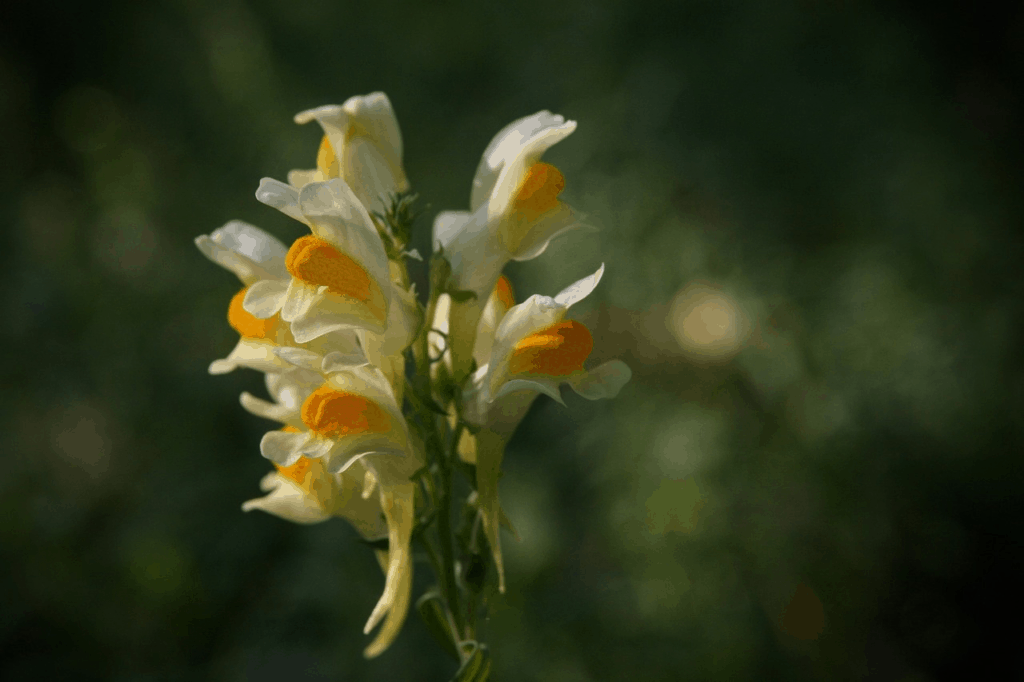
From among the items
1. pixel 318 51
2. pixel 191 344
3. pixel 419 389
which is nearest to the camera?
pixel 419 389

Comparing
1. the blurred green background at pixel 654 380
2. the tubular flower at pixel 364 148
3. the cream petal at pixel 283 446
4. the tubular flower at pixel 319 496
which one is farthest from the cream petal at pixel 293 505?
the blurred green background at pixel 654 380

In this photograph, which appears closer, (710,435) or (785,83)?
(710,435)

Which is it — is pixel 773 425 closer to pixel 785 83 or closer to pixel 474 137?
pixel 785 83

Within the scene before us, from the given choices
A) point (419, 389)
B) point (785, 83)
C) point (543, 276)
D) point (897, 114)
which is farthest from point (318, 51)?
point (419, 389)

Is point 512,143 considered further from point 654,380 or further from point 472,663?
point 654,380

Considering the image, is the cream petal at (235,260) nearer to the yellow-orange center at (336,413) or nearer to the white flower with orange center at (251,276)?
the white flower with orange center at (251,276)

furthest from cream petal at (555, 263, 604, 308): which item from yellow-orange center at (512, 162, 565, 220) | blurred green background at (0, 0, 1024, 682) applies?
blurred green background at (0, 0, 1024, 682)

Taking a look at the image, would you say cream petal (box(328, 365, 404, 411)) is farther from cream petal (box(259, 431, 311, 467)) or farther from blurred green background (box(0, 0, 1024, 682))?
blurred green background (box(0, 0, 1024, 682))
